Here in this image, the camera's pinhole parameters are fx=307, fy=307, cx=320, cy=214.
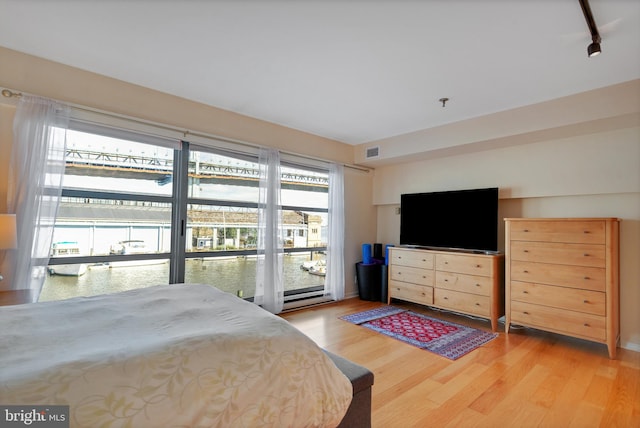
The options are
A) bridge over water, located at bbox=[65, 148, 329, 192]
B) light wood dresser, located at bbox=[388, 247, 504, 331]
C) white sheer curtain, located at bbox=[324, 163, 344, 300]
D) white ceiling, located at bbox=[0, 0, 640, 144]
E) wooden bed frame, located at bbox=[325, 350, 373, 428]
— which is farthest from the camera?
white sheer curtain, located at bbox=[324, 163, 344, 300]

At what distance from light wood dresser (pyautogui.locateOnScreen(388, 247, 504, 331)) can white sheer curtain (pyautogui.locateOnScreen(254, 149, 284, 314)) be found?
1645mm

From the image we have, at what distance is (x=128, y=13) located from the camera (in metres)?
1.89

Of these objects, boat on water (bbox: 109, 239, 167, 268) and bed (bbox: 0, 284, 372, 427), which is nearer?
bed (bbox: 0, 284, 372, 427)

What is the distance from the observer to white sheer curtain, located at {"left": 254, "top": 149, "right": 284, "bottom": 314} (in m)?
3.69

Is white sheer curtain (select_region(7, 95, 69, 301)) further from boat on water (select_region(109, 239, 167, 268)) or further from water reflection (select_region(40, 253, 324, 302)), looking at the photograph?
boat on water (select_region(109, 239, 167, 268))

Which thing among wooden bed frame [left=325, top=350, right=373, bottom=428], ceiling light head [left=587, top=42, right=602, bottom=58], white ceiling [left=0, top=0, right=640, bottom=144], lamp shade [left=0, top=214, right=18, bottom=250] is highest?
white ceiling [left=0, top=0, right=640, bottom=144]

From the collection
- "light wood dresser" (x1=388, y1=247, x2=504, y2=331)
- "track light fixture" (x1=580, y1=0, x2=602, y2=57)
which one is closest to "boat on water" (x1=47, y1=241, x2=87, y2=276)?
"light wood dresser" (x1=388, y1=247, x2=504, y2=331)

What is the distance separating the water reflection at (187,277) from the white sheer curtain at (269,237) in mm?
252

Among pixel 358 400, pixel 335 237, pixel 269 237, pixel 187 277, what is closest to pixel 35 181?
pixel 187 277

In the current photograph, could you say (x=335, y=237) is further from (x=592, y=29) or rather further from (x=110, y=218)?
(x=592, y=29)

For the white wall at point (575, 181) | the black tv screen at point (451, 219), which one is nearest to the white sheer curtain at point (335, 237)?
the black tv screen at point (451, 219)

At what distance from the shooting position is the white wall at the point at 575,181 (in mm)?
2918

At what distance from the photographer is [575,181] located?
3.17m

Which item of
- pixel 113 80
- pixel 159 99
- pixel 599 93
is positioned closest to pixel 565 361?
pixel 599 93
